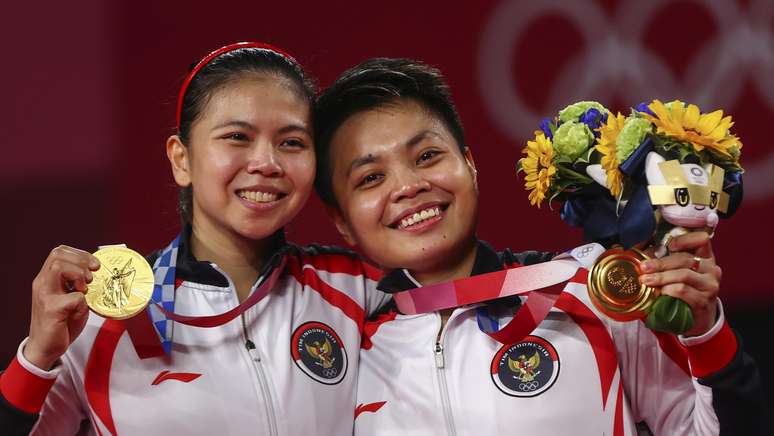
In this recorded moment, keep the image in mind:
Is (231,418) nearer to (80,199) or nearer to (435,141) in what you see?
(435,141)

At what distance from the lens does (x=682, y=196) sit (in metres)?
1.93

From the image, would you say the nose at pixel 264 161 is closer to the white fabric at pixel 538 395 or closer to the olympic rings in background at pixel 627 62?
the white fabric at pixel 538 395

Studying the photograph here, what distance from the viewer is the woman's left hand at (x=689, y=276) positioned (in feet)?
6.32

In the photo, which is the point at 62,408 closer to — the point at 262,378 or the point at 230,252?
the point at 262,378

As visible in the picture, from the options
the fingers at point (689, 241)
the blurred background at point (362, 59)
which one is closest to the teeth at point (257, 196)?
the fingers at point (689, 241)

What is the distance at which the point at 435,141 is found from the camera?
2549mm

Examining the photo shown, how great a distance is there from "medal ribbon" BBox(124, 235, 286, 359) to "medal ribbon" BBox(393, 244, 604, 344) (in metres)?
0.43

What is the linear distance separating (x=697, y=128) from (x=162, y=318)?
4.22 feet

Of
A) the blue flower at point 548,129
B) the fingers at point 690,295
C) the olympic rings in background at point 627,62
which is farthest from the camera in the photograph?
the olympic rings in background at point 627,62

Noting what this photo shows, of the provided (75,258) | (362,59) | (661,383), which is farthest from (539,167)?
(362,59)

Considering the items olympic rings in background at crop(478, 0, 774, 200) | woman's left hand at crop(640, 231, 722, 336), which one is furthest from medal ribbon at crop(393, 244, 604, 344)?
olympic rings in background at crop(478, 0, 774, 200)

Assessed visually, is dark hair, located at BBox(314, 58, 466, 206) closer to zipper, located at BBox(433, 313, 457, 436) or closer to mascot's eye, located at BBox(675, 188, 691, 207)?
zipper, located at BBox(433, 313, 457, 436)

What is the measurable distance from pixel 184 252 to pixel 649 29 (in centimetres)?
253

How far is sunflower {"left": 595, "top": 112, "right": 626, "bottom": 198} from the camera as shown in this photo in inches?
80.1
